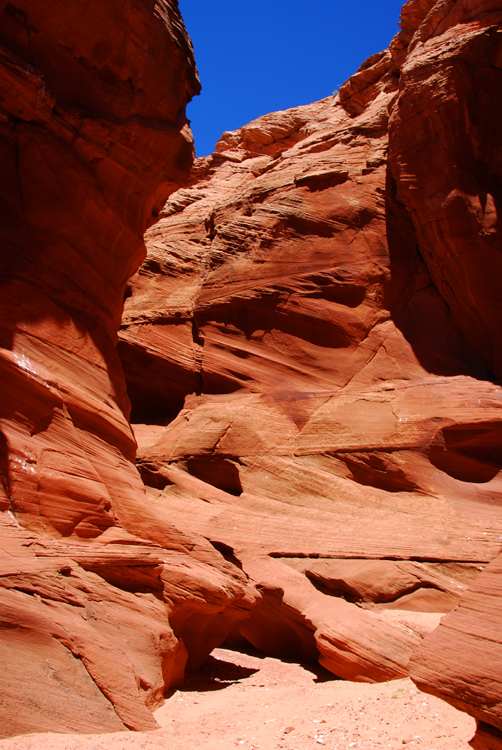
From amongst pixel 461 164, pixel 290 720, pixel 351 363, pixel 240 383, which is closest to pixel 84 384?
pixel 290 720

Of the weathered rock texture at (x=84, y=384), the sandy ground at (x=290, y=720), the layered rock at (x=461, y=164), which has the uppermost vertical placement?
the layered rock at (x=461, y=164)

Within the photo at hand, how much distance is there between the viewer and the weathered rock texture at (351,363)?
10.1m

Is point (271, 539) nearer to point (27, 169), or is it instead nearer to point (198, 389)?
point (198, 389)

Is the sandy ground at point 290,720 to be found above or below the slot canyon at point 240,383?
below

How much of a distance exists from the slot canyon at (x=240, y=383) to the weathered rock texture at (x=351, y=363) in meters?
0.06

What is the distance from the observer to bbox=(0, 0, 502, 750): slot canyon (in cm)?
607

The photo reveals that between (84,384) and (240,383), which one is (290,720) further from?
(240,383)

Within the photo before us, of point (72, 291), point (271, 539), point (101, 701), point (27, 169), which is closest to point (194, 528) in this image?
point (271, 539)

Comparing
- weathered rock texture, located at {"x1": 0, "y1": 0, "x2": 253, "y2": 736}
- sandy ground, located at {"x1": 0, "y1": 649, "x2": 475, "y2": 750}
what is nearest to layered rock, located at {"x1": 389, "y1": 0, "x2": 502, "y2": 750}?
weathered rock texture, located at {"x1": 0, "y1": 0, "x2": 253, "y2": 736}

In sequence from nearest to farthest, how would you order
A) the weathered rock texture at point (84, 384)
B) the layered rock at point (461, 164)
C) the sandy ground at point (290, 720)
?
the sandy ground at point (290, 720) → the weathered rock texture at point (84, 384) → the layered rock at point (461, 164)

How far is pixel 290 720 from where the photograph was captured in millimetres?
5996

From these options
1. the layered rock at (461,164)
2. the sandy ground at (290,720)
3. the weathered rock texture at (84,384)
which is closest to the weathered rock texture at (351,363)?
the layered rock at (461,164)

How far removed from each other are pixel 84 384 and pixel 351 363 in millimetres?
7293

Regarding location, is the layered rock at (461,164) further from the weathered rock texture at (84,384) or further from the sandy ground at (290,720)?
the sandy ground at (290,720)
